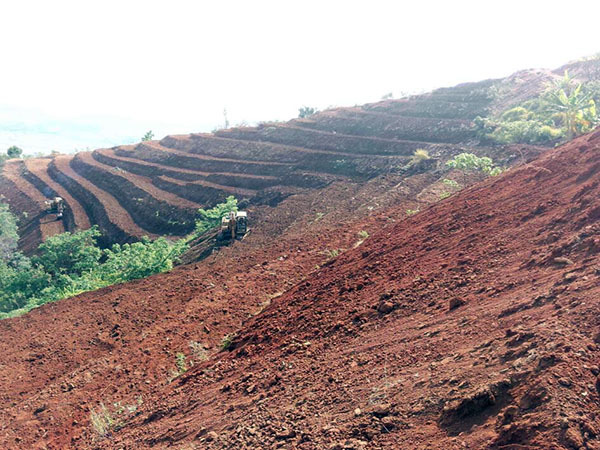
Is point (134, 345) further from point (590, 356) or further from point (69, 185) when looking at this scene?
point (69, 185)

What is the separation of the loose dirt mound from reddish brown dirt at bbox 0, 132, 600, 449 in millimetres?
26

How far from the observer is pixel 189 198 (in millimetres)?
28406

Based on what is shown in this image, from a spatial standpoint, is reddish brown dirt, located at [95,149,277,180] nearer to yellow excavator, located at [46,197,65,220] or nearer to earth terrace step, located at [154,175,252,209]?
earth terrace step, located at [154,175,252,209]

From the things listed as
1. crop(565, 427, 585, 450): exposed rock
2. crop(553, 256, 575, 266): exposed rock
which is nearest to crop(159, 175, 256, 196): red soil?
crop(553, 256, 575, 266): exposed rock

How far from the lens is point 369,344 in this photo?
21.0 ft

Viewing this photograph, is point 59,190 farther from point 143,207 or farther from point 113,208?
point 143,207

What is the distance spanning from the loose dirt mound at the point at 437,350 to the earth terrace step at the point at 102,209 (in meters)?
18.2

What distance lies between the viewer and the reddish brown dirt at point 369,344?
4.35 m

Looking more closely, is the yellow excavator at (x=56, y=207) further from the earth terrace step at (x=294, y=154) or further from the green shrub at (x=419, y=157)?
the green shrub at (x=419, y=157)

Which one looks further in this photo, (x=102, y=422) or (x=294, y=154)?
(x=294, y=154)

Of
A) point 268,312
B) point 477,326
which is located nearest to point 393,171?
point 268,312

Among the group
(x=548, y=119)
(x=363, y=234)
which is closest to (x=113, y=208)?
(x=363, y=234)

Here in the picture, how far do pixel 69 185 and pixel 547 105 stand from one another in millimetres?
35707

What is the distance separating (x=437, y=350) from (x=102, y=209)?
2822 centimetres
